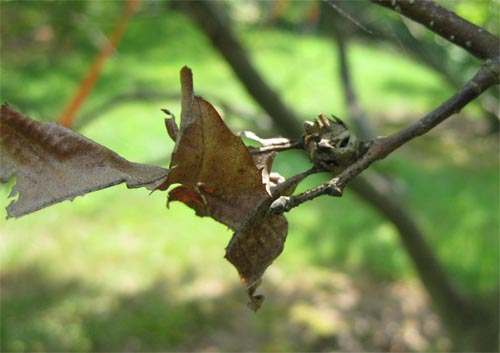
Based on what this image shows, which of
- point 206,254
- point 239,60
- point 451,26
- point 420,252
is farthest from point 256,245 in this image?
point 206,254

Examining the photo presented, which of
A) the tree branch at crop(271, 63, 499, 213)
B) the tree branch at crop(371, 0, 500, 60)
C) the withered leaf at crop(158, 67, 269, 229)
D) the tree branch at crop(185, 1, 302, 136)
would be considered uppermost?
the tree branch at crop(371, 0, 500, 60)

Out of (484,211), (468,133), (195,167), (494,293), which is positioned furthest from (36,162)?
(468,133)

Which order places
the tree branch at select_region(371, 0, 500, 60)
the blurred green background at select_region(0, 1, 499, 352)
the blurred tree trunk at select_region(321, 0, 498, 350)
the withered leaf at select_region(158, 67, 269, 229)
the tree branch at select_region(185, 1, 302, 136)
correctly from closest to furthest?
the withered leaf at select_region(158, 67, 269, 229), the tree branch at select_region(371, 0, 500, 60), the tree branch at select_region(185, 1, 302, 136), the blurred tree trunk at select_region(321, 0, 498, 350), the blurred green background at select_region(0, 1, 499, 352)

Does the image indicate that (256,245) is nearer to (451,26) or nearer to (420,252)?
(451,26)

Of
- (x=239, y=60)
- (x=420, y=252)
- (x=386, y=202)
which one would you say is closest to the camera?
(x=239, y=60)

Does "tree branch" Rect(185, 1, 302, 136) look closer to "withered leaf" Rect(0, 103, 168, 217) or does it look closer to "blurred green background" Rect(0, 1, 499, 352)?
"blurred green background" Rect(0, 1, 499, 352)

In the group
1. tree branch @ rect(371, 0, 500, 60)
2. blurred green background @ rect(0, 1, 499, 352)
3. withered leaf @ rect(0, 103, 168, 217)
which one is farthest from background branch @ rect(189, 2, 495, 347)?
withered leaf @ rect(0, 103, 168, 217)

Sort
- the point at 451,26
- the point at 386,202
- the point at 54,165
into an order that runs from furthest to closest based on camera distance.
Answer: the point at 386,202, the point at 451,26, the point at 54,165

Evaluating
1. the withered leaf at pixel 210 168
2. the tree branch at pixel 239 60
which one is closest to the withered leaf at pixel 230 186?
the withered leaf at pixel 210 168

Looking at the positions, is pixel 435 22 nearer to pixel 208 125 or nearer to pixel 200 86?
pixel 208 125
